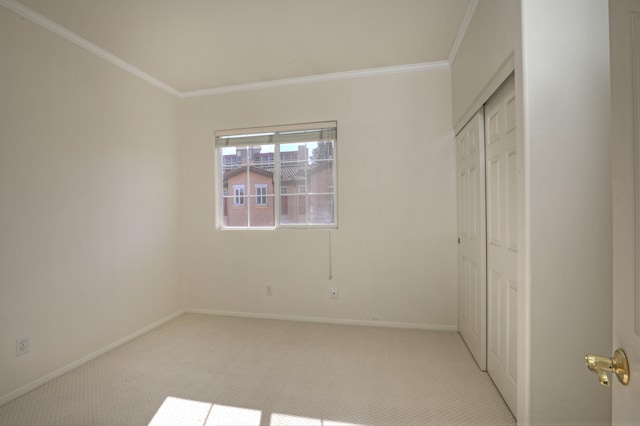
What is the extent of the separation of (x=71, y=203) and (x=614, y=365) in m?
3.29

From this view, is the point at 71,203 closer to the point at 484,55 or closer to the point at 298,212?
the point at 298,212

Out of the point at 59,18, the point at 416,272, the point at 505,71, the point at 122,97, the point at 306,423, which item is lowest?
the point at 306,423

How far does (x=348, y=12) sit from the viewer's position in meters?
2.37

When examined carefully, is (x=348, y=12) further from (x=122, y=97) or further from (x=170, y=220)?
(x=170, y=220)

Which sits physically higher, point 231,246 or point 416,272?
point 231,246

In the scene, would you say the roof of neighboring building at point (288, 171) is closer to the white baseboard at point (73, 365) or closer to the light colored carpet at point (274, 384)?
the light colored carpet at point (274, 384)

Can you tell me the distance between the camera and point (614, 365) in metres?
0.63

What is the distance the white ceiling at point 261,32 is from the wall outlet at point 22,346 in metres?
2.35

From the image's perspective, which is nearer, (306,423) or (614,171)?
(614,171)

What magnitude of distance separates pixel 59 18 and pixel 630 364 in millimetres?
3588

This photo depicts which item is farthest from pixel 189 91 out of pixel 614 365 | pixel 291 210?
pixel 614 365

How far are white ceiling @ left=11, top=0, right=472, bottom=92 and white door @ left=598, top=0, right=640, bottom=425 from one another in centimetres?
205

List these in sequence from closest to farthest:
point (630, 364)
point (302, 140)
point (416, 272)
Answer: point (630, 364)
point (416, 272)
point (302, 140)

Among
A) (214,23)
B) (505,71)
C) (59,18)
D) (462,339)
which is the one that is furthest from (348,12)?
(462,339)
